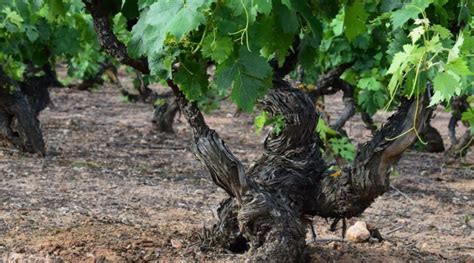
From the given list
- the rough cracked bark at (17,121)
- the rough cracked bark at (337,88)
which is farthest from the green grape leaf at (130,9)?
the rough cracked bark at (17,121)

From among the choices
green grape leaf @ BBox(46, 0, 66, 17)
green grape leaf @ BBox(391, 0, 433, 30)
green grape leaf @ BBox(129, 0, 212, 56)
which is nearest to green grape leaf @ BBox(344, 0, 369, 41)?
green grape leaf @ BBox(391, 0, 433, 30)

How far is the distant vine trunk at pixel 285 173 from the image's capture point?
3764 mm

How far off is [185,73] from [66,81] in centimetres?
1297

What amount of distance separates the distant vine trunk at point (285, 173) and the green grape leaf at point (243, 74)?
897 mm

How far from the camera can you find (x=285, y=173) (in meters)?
4.10

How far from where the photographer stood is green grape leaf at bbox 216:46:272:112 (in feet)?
9.02

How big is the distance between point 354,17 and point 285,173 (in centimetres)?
115

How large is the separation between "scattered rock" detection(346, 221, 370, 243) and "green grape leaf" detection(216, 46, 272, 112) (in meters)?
1.94

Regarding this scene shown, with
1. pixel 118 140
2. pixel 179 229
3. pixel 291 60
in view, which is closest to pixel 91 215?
pixel 179 229

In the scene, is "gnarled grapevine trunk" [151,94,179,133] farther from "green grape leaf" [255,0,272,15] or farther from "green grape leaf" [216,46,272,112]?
"green grape leaf" [255,0,272,15]

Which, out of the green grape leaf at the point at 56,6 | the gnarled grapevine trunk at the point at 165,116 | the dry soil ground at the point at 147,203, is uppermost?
the green grape leaf at the point at 56,6

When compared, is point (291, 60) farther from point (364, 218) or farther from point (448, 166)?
point (448, 166)

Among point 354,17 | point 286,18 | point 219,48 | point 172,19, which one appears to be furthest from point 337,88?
point 172,19

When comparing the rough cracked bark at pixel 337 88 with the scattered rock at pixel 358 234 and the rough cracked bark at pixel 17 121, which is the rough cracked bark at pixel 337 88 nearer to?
the rough cracked bark at pixel 17 121
